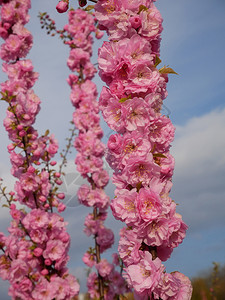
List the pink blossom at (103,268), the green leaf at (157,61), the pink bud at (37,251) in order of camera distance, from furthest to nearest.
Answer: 1. the pink blossom at (103,268)
2. the pink bud at (37,251)
3. the green leaf at (157,61)

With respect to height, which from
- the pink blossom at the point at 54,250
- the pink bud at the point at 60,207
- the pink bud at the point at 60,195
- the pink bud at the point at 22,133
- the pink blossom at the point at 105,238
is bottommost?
the pink blossom at the point at 54,250

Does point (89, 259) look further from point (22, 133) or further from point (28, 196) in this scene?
point (22, 133)

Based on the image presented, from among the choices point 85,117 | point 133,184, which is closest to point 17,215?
point 85,117

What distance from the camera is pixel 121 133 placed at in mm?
2305

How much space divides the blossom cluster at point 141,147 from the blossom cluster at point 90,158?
9.47 feet

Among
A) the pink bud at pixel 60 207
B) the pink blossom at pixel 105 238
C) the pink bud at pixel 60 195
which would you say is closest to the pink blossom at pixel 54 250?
the pink bud at pixel 60 207

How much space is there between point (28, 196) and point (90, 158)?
1.78 m

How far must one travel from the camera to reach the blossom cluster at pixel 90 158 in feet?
17.4

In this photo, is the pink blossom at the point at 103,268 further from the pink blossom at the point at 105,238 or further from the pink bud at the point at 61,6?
the pink bud at the point at 61,6

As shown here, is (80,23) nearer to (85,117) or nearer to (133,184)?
(85,117)

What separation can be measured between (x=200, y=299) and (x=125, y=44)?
6.36m

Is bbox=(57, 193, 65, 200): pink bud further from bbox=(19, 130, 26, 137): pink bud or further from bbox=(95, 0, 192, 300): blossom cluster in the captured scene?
bbox=(95, 0, 192, 300): blossom cluster

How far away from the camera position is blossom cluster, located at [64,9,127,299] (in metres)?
5.32

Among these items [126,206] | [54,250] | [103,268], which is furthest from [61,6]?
[103,268]
